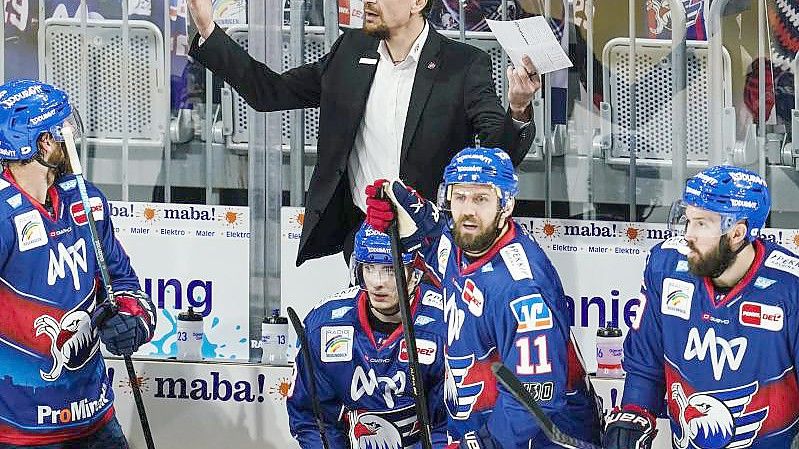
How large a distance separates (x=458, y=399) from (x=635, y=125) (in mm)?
1353

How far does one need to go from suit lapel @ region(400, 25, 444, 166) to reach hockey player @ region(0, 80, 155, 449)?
904 mm

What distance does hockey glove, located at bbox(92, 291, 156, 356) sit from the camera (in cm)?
405

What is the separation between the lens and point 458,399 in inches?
152

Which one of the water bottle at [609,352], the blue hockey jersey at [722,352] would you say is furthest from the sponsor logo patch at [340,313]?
the blue hockey jersey at [722,352]

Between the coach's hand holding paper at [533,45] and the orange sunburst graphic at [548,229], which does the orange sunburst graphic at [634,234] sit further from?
the coach's hand holding paper at [533,45]

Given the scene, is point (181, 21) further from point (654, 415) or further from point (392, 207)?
point (654, 415)

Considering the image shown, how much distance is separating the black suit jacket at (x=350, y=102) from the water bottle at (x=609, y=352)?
2.59 feet

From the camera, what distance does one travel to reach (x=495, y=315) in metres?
3.68

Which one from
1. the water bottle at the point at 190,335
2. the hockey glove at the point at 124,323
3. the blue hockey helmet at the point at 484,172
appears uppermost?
the blue hockey helmet at the point at 484,172

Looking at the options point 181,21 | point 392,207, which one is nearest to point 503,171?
point 392,207

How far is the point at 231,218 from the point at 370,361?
0.97 meters

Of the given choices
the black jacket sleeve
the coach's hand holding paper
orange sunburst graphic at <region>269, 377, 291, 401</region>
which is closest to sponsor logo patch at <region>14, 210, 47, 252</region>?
the black jacket sleeve

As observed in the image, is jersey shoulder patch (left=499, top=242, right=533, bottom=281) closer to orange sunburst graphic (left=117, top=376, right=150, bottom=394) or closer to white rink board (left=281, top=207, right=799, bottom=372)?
white rink board (left=281, top=207, right=799, bottom=372)

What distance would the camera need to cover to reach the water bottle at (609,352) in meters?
4.77
